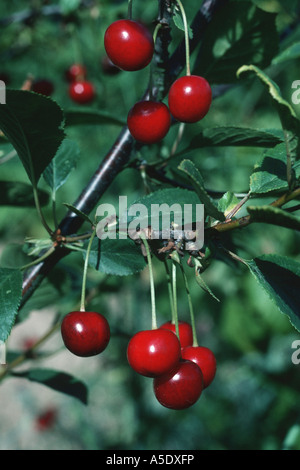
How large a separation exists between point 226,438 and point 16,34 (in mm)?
1851

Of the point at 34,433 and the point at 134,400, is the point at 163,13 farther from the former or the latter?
the point at 34,433

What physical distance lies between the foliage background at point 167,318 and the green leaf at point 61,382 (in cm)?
29

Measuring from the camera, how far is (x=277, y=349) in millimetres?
2158

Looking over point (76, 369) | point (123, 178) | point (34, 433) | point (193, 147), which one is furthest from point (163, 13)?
point (76, 369)

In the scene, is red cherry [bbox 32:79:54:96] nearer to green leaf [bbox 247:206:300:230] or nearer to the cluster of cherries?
the cluster of cherries

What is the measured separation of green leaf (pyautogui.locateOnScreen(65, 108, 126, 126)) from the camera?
0.80 m

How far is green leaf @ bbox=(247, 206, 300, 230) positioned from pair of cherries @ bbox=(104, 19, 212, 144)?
0.18 metres

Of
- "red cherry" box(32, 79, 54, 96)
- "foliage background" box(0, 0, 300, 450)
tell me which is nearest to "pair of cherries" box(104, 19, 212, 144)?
"foliage background" box(0, 0, 300, 450)

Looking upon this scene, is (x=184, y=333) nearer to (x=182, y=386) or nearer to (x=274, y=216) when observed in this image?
(x=182, y=386)

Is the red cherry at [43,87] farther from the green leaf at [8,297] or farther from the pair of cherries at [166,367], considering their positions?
the pair of cherries at [166,367]

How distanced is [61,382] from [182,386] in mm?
351

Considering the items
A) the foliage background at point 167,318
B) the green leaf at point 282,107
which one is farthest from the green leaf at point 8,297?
the foliage background at point 167,318
